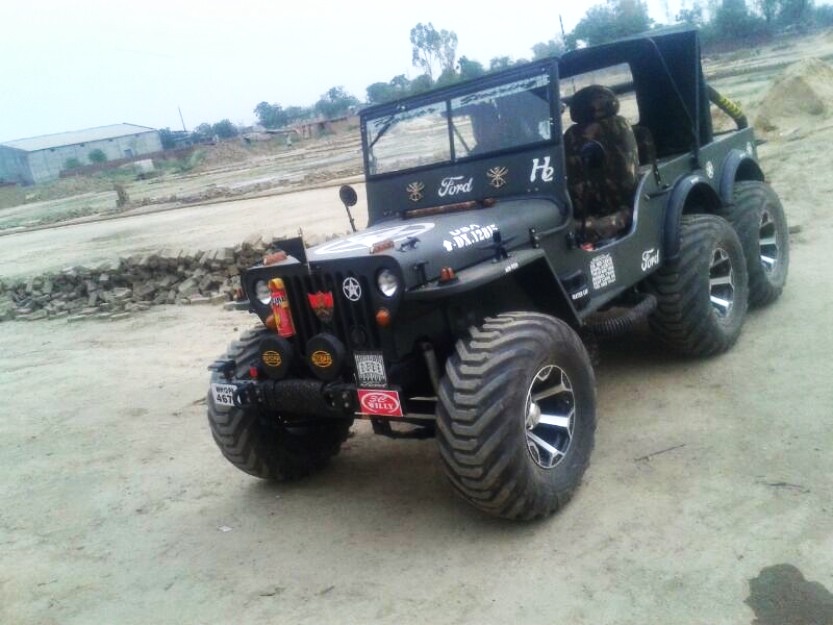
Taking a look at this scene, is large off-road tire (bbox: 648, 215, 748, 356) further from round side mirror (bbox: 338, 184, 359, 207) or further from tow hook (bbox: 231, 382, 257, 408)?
tow hook (bbox: 231, 382, 257, 408)

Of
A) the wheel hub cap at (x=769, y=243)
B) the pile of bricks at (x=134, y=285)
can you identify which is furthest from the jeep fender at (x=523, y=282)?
the pile of bricks at (x=134, y=285)

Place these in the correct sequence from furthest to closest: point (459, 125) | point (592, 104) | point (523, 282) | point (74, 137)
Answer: point (74, 137), point (592, 104), point (459, 125), point (523, 282)

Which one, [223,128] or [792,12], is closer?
[792,12]

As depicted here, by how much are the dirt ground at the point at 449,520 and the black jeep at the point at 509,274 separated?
0.29 metres

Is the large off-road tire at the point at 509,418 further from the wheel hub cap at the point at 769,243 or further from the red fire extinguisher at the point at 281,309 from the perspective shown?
the wheel hub cap at the point at 769,243

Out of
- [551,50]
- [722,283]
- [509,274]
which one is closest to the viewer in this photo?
[509,274]

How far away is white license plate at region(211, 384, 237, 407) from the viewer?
4.47 meters

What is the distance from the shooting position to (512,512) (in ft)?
13.0

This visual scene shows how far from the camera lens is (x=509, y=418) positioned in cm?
380

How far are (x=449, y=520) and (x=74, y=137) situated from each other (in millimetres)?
101492

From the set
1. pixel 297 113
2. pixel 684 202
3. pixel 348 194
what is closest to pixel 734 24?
pixel 684 202

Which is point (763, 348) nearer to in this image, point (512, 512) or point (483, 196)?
point (483, 196)

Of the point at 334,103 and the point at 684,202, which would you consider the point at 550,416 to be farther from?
the point at 334,103

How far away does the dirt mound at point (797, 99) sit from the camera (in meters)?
15.3
